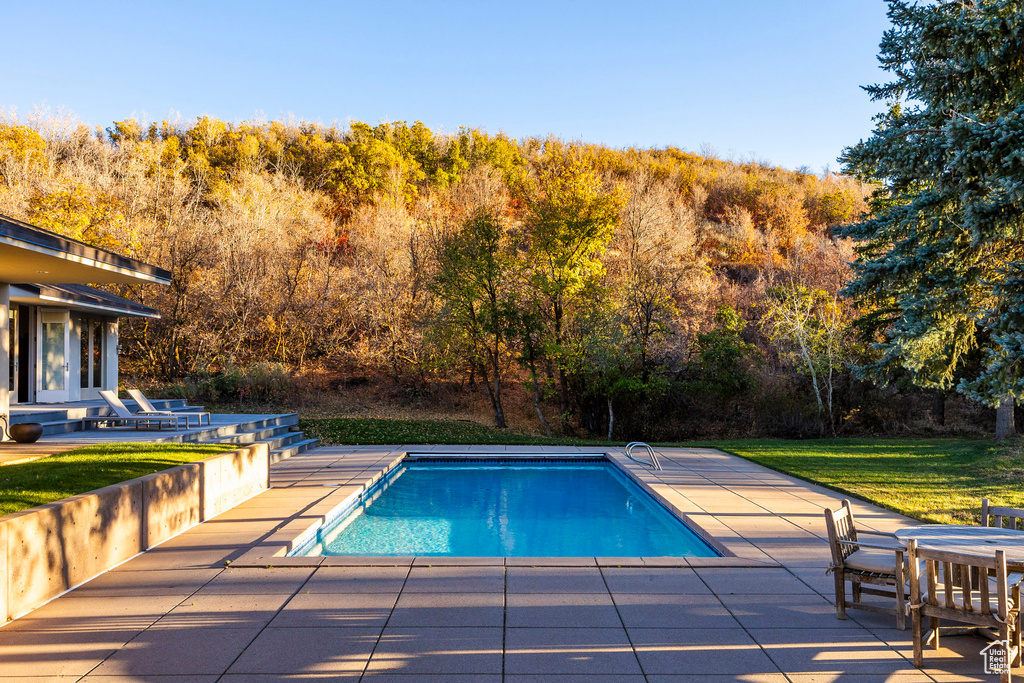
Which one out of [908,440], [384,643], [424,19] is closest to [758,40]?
[424,19]

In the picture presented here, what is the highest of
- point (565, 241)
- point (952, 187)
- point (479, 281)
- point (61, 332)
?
point (565, 241)

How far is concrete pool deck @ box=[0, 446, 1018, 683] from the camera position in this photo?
10.7ft

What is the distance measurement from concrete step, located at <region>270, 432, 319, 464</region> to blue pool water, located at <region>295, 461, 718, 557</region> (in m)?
2.08

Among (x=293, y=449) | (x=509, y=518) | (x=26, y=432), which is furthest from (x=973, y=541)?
(x=293, y=449)

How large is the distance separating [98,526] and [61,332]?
12.3m

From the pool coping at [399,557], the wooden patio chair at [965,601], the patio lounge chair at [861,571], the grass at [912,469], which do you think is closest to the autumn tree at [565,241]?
the grass at [912,469]

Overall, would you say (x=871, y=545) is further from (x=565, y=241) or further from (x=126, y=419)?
(x=565, y=241)

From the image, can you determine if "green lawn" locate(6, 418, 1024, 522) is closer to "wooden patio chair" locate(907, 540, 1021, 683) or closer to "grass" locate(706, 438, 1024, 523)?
"grass" locate(706, 438, 1024, 523)

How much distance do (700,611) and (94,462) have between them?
5.98m

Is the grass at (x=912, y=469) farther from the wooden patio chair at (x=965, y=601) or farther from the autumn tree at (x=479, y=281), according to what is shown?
the autumn tree at (x=479, y=281)

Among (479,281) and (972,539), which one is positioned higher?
(479,281)

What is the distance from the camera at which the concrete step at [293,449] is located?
11.1m

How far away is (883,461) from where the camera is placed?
38.0 feet

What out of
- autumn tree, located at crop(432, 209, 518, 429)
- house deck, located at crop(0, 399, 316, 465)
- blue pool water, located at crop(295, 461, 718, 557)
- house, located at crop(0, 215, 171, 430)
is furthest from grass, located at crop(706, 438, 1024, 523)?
house, located at crop(0, 215, 171, 430)
